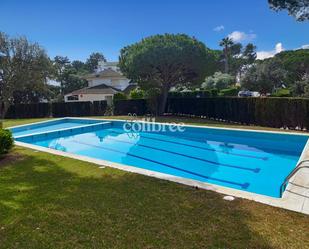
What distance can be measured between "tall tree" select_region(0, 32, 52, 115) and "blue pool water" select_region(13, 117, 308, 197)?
11253 mm

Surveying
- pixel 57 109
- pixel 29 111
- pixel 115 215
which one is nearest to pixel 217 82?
pixel 57 109

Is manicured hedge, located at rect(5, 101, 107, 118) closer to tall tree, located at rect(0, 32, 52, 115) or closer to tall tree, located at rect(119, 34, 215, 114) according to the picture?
tall tree, located at rect(0, 32, 52, 115)

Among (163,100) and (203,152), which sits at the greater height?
(163,100)

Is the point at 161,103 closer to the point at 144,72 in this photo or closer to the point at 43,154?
the point at 144,72

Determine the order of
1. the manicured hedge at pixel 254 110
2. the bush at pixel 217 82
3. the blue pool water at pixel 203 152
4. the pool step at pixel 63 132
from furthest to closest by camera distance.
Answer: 1. the bush at pixel 217 82
2. the pool step at pixel 63 132
3. the manicured hedge at pixel 254 110
4. the blue pool water at pixel 203 152

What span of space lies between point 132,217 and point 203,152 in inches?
344

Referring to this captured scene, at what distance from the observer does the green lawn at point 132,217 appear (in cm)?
384

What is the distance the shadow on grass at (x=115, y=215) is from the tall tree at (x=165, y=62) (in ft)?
52.7

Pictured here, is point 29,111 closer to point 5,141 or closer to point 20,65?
point 20,65

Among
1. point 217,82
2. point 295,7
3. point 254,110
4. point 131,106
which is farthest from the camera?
point 217,82

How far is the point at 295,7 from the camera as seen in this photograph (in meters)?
10.2

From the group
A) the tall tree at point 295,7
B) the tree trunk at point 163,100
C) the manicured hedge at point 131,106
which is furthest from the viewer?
the manicured hedge at point 131,106

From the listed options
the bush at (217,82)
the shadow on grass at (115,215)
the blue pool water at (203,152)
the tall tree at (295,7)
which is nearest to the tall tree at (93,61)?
the bush at (217,82)

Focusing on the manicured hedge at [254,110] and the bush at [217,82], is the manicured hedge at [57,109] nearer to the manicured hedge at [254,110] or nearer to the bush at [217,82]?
the manicured hedge at [254,110]
